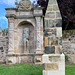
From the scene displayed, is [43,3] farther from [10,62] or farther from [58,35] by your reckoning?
[58,35]

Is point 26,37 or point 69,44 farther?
point 69,44

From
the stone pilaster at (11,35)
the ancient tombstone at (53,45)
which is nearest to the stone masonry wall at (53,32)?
the ancient tombstone at (53,45)

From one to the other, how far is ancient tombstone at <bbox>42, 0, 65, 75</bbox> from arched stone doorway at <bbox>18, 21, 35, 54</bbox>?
4.73 meters

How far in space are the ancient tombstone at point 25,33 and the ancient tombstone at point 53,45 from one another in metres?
4.05

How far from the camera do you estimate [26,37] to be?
9.12 meters

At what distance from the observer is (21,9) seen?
358 inches

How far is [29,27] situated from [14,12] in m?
1.46

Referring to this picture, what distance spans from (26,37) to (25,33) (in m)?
0.27

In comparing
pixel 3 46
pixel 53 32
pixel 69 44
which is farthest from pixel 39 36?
pixel 53 32

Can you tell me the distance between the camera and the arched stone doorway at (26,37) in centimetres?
910

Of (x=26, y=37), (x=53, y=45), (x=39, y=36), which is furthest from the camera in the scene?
(x=26, y=37)

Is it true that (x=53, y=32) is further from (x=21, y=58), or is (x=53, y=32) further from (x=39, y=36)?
(x=21, y=58)

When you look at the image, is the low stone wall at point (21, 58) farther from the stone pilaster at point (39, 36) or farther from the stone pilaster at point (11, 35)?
the stone pilaster at point (39, 36)

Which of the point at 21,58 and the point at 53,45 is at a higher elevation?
the point at 53,45
